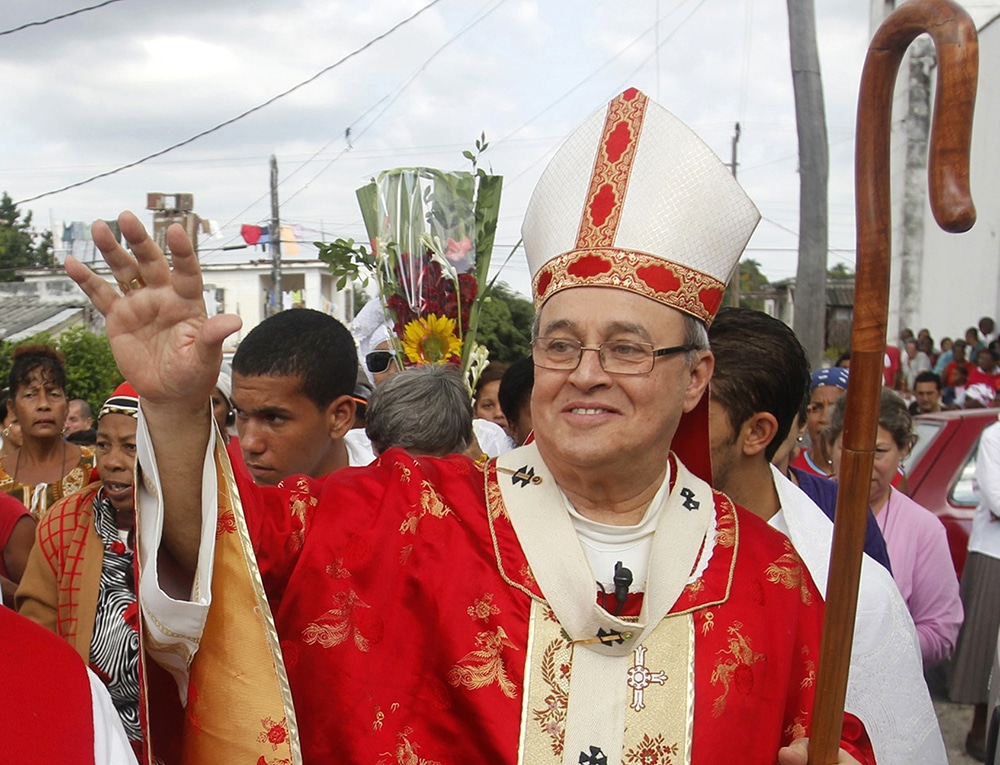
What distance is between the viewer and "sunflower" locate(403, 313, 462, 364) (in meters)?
4.26

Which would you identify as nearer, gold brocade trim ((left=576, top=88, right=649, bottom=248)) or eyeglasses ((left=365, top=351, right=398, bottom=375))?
gold brocade trim ((left=576, top=88, right=649, bottom=248))

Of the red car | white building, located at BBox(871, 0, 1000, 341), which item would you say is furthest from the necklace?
white building, located at BBox(871, 0, 1000, 341)

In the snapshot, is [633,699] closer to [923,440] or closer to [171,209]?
[923,440]

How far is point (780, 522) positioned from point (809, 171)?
570 cm

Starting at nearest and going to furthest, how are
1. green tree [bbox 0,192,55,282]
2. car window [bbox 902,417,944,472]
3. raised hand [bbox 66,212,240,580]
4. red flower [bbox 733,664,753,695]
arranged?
raised hand [bbox 66,212,240,580] < red flower [bbox 733,664,753,695] < car window [bbox 902,417,944,472] < green tree [bbox 0,192,55,282]

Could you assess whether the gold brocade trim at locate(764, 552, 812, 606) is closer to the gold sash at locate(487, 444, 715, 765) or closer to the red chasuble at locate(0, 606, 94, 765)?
the gold sash at locate(487, 444, 715, 765)

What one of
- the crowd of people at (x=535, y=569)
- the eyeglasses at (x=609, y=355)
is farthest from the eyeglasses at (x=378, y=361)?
the eyeglasses at (x=609, y=355)

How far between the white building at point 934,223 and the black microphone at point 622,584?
54.8ft

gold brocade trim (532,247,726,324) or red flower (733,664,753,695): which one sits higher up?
gold brocade trim (532,247,726,324)

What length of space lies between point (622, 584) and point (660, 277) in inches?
26.6

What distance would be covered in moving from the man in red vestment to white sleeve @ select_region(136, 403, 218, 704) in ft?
0.05

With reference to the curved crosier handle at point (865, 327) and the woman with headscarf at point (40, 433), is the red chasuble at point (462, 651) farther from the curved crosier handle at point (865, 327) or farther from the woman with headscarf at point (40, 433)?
the woman with headscarf at point (40, 433)

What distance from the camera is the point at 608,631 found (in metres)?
2.32

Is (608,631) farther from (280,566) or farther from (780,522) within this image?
(780,522)
